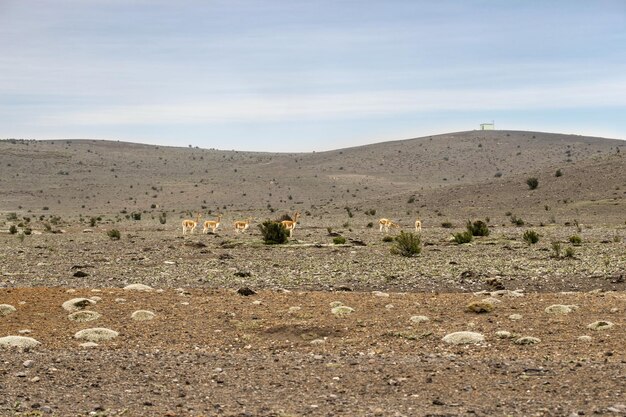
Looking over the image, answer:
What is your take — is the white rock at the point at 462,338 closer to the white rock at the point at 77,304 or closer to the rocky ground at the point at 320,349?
the rocky ground at the point at 320,349

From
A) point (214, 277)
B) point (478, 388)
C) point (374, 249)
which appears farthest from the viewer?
point (374, 249)

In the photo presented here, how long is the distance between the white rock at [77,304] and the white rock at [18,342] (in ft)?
7.50

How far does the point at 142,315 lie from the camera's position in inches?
564

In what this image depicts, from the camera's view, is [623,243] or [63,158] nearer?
[623,243]

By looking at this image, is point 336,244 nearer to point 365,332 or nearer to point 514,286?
point 514,286

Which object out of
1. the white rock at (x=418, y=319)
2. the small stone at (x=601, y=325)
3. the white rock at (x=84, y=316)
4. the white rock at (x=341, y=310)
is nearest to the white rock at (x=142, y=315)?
the white rock at (x=84, y=316)

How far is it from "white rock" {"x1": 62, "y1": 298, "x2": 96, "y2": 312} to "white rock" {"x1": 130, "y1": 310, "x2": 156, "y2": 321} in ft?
3.59

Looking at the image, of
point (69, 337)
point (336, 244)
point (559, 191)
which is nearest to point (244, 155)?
point (559, 191)

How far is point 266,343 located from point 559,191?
58.2 meters

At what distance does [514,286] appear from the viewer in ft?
66.3

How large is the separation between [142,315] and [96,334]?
136 cm

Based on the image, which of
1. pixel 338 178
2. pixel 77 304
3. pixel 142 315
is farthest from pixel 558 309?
pixel 338 178

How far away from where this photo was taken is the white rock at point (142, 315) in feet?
46.8

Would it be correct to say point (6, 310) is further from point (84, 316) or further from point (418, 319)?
point (418, 319)
